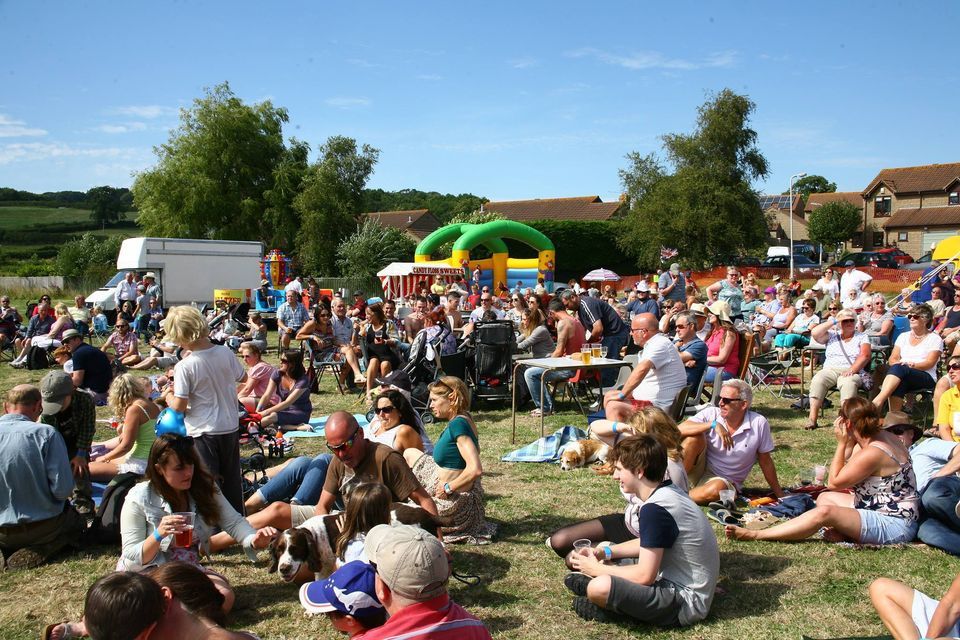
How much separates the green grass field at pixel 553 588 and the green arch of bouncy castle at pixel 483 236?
2125 centimetres

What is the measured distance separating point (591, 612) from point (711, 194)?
125 ft

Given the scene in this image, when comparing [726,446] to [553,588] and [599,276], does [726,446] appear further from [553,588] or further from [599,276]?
[599,276]

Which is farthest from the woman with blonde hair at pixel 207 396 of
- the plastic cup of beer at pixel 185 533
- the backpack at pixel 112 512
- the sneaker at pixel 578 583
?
the sneaker at pixel 578 583

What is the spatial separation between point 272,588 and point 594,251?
42.3 m

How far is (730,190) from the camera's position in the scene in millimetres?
40000

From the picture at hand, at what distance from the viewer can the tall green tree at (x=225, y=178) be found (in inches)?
1565

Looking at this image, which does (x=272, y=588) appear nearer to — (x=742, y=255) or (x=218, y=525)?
(x=218, y=525)

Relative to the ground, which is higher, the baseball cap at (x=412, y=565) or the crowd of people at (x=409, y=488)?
the baseball cap at (x=412, y=565)

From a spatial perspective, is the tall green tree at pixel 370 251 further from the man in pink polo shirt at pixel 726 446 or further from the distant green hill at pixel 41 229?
the man in pink polo shirt at pixel 726 446

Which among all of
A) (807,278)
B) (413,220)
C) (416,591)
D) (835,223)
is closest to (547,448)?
(416,591)

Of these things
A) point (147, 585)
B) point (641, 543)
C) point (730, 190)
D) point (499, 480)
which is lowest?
point (499, 480)

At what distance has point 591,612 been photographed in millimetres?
3867

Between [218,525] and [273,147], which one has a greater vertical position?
[273,147]

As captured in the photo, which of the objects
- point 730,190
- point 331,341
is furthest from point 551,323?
point 730,190
